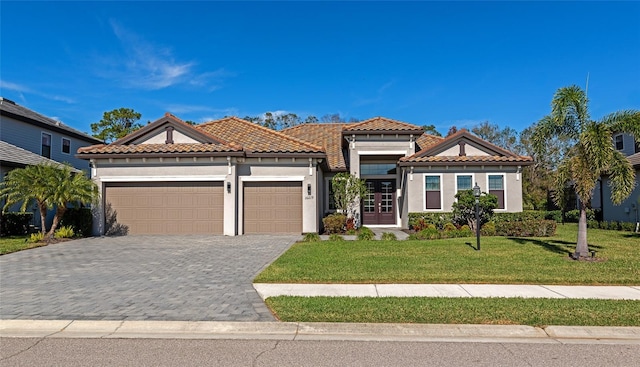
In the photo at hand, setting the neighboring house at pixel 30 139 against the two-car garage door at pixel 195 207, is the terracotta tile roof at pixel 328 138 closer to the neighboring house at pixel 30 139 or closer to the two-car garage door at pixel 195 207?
the two-car garage door at pixel 195 207

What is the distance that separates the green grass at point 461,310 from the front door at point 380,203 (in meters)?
15.3

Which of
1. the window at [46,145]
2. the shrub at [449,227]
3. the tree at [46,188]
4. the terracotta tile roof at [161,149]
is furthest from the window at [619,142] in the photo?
the window at [46,145]

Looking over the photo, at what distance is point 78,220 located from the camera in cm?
1652

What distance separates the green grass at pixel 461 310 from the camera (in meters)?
5.55

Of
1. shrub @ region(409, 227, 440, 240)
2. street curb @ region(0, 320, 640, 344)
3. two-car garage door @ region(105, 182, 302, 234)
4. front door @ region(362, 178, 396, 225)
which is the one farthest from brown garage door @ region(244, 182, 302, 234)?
street curb @ region(0, 320, 640, 344)

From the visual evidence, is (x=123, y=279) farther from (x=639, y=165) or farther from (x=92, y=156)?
(x=639, y=165)

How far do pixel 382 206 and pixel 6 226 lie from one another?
17.3 metres

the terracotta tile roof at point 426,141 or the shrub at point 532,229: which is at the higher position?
the terracotta tile roof at point 426,141

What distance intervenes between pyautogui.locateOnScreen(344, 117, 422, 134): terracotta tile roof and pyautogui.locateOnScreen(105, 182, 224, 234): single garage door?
763cm

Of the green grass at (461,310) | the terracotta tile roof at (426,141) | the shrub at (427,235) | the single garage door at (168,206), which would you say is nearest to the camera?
the green grass at (461,310)

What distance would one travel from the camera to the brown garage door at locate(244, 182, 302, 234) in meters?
17.1

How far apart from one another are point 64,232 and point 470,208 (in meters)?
16.6

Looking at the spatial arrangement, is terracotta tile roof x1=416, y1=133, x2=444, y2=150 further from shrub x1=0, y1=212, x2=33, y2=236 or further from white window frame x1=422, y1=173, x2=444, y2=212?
shrub x1=0, y1=212, x2=33, y2=236

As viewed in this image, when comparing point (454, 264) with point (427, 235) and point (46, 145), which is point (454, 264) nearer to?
point (427, 235)
